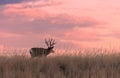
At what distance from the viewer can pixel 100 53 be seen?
54.9ft

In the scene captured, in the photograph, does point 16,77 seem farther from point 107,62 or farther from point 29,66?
point 107,62

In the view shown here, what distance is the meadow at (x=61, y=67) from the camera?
13516 millimetres

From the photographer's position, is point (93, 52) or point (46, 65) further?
point (93, 52)

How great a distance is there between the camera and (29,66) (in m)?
14.2

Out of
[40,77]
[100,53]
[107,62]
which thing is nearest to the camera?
[40,77]

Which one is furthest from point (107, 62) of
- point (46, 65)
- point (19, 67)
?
point (19, 67)

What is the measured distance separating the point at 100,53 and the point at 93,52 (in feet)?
1.02

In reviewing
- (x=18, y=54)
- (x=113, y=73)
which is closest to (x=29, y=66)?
(x=18, y=54)

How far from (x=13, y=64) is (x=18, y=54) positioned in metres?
1.65

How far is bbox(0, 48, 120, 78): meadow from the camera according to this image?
13.5m

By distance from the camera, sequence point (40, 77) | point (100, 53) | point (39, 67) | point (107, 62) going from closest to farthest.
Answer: point (40, 77) → point (39, 67) → point (107, 62) → point (100, 53)

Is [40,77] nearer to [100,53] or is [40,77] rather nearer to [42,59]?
[42,59]

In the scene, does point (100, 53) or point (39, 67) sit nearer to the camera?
point (39, 67)

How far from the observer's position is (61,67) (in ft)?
47.4
